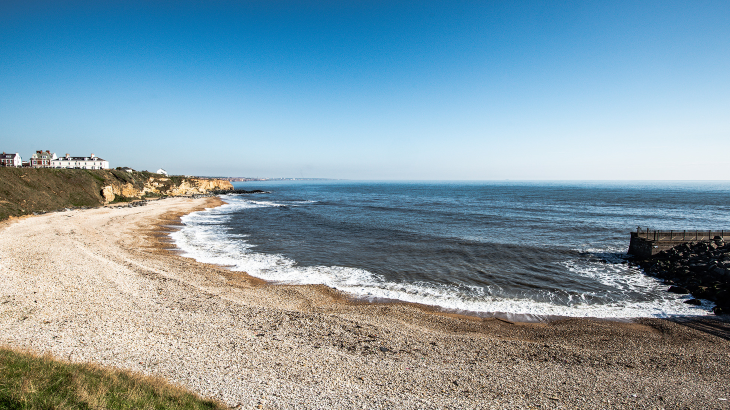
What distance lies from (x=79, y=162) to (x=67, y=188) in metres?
52.4

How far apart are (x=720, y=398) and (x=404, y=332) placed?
990cm

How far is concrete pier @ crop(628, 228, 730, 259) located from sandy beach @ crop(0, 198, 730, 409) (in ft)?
45.7

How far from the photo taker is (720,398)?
368 inches

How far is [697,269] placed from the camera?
22.4 metres

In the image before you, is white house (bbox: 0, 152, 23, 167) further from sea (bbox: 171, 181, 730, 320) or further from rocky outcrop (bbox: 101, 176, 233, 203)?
sea (bbox: 171, 181, 730, 320)

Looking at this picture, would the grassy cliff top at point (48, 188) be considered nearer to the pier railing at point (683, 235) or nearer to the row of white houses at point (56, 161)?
the row of white houses at point (56, 161)

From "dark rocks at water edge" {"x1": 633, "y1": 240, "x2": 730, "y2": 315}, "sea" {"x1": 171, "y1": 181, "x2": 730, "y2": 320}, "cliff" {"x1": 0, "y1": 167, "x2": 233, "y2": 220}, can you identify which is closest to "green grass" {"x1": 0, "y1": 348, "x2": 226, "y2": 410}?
"sea" {"x1": 171, "y1": 181, "x2": 730, "y2": 320}

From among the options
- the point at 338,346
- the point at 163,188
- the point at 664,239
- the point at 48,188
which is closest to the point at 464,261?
the point at 338,346

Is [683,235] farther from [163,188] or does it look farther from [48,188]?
[163,188]

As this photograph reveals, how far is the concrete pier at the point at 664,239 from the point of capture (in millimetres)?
27188

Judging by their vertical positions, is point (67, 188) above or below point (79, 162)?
below

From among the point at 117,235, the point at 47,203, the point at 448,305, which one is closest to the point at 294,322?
the point at 448,305

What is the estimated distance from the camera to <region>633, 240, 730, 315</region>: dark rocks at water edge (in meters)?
18.4

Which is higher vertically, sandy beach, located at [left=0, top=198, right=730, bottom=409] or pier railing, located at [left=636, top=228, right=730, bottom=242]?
pier railing, located at [left=636, top=228, right=730, bottom=242]
